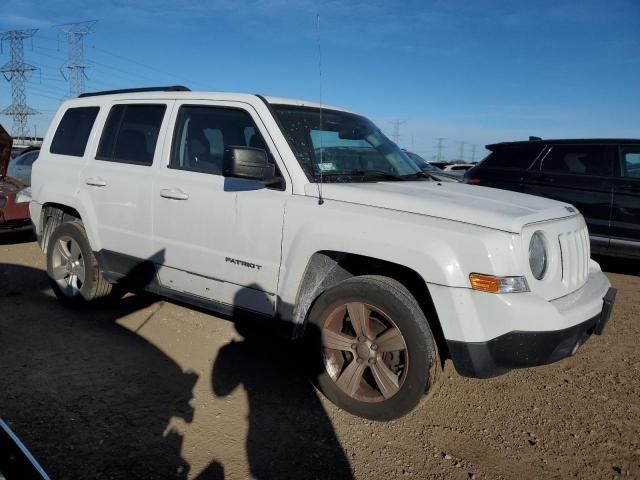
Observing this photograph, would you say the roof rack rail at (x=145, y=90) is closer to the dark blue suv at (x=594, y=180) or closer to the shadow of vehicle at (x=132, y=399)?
the shadow of vehicle at (x=132, y=399)

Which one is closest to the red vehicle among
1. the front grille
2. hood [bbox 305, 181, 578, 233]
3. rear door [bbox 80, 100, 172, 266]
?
rear door [bbox 80, 100, 172, 266]

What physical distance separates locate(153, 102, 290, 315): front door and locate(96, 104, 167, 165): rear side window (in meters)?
0.28

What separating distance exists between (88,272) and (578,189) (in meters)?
6.19

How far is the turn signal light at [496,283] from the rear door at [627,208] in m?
4.83

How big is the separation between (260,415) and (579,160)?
5.97 meters

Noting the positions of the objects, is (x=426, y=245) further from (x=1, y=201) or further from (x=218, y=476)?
(x=1, y=201)

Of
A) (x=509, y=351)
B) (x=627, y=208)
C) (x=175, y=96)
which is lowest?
(x=509, y=351)

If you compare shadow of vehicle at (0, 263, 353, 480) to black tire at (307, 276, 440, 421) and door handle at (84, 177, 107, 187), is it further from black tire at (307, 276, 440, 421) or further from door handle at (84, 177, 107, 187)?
door handle at (84, 177, 107, 187)

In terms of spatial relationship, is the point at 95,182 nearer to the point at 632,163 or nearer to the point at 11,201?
the point at 11,201

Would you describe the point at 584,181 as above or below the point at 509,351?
above

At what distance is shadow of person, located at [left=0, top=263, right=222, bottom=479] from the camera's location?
8.96ft

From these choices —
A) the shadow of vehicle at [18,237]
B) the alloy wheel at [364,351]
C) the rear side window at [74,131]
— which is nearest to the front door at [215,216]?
the alloy wheel at [364,351]

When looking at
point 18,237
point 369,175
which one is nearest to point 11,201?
point 18,237

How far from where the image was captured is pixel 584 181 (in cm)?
698
